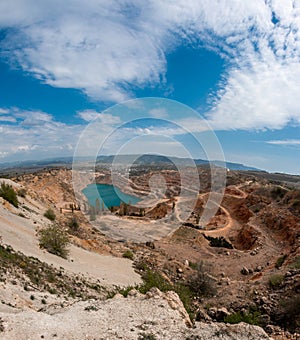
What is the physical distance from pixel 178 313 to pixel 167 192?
5684cm

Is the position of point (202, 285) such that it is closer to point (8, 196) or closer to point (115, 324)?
point (115, 324)

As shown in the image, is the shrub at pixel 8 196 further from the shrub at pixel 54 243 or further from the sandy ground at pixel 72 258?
the shrub at pixel 54 243

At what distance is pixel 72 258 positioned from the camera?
14953 millimetres

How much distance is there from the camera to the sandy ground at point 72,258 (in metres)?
13.0

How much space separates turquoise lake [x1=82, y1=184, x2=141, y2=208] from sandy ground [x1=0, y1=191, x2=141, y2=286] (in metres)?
42.5

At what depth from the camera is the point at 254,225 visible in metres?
32.0

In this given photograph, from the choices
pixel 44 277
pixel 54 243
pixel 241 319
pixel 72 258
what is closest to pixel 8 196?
pixel 54 243

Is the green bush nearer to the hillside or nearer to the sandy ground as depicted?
the hillside

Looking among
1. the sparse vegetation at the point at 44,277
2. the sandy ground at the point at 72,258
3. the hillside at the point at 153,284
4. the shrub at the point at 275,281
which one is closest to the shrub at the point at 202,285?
the hillside at the point at 153,284

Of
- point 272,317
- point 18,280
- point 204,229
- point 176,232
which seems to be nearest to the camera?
point 18,280

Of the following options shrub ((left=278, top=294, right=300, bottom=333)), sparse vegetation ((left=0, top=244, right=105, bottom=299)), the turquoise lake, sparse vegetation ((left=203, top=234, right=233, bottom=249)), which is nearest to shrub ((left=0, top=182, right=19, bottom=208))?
sparse vegetation ((left=0, top=244, right=105, bottom=299))

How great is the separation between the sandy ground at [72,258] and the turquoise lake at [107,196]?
139 feet

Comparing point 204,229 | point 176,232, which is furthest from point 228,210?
point 176,232

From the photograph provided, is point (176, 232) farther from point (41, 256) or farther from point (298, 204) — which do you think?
point (41, 256)
